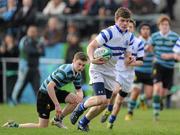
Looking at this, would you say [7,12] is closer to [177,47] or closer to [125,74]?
[177,47]

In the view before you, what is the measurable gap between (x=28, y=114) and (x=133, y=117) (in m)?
2.84

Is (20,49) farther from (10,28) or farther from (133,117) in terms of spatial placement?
(133,117)

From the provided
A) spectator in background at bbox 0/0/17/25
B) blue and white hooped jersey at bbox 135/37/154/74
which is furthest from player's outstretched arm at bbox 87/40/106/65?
spectator in background at bbox 0/0/17/25

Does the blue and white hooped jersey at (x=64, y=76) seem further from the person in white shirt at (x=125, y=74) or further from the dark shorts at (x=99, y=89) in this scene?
the person in white shirt at (x=125, y=74)

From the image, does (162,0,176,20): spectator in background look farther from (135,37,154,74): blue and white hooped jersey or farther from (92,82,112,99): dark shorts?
(92,82,112,99): dark shorts

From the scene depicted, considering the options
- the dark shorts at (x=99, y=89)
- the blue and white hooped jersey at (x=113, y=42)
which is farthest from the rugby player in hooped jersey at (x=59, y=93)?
the blue and white hooped jersey at (x=113, y=42)

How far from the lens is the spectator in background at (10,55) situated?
2455 centimetres

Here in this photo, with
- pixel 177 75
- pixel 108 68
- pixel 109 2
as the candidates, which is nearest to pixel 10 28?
pixel 109 2

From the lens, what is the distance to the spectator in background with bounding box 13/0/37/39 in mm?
24859

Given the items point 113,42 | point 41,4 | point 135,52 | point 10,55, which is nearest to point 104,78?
point 113,42

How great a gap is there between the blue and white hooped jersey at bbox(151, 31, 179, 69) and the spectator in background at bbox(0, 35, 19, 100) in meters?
6.64

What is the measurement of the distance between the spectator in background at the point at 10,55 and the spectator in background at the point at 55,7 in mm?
1688

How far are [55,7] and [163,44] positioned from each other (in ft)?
23.7

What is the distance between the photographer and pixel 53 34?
2461cm
